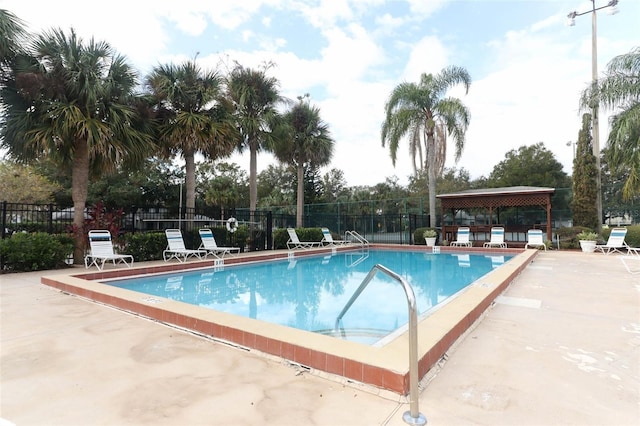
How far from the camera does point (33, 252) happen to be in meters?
7.52

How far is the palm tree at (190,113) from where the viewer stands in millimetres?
10625

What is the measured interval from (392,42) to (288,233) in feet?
27.1

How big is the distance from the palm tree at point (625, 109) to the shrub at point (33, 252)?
1683 cm

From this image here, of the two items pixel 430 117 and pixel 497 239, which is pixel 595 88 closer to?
pixel 430 117

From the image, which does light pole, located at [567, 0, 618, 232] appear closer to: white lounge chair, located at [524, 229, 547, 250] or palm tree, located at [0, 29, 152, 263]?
white lounge chair, located at [524, 229, 547, 250]

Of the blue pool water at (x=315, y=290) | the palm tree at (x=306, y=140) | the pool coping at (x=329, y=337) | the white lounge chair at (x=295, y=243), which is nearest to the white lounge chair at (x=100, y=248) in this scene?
the blue pool water at (x=315, y=290)

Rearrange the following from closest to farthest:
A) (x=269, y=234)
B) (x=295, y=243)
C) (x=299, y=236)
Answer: (x=269, y=234) → (x=295, y=243) → (x=299, y=236)

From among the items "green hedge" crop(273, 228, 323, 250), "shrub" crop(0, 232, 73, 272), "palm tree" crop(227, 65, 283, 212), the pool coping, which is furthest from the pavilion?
"shrub" crop(0, 232, 73, 272)

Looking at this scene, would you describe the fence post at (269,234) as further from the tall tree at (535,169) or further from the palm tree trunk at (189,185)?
the tall tree at (535,169)

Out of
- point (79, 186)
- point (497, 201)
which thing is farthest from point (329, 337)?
point (497, 201)

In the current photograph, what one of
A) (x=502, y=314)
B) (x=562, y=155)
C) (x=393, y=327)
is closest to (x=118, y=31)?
(x=393, y=327)

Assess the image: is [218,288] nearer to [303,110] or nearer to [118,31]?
[118,31]

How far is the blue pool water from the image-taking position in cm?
472

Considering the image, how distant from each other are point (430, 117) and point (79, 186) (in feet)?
47.2
